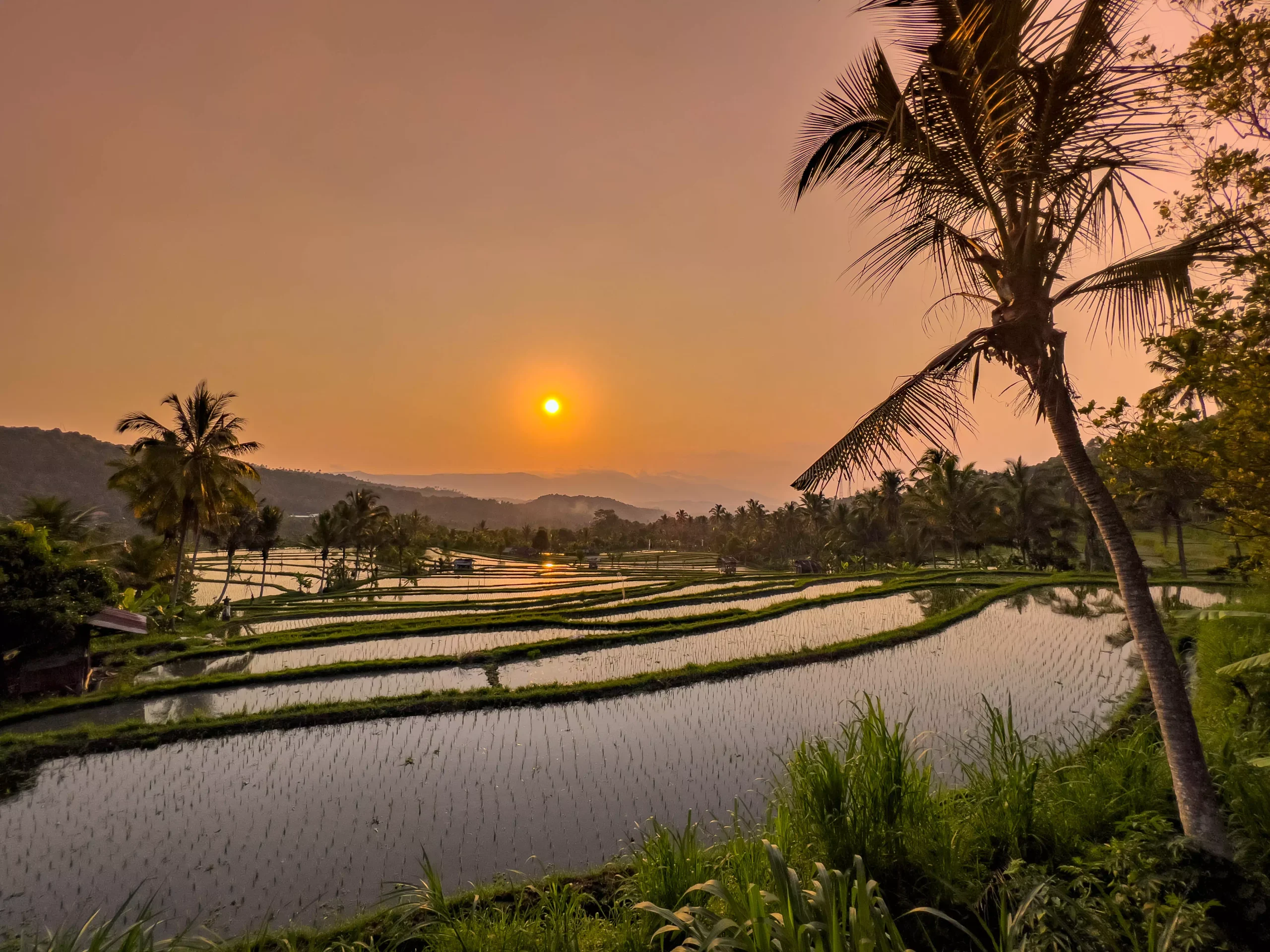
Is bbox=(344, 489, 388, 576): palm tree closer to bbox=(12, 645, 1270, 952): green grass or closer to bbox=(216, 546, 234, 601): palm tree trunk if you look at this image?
bbox=(216, 546, 234, 601): palm tree trunk

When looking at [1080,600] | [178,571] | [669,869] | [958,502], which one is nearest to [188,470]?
[178,571]

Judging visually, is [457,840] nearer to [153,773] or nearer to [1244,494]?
[153,773]

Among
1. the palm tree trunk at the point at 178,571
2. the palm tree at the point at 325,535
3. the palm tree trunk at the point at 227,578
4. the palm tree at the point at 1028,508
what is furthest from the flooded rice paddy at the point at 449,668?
the palm tree at the point at 325,535

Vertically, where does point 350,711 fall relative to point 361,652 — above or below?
above

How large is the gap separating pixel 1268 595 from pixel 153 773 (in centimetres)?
2056

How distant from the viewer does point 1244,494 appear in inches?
256

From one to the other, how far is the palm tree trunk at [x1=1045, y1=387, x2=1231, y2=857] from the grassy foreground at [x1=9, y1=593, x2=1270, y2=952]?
21cm

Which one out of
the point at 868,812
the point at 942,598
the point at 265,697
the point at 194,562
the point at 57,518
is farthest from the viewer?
the point at 194,562

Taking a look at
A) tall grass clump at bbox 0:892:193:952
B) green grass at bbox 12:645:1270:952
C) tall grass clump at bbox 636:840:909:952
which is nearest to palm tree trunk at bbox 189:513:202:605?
tall grass clump at bbox 0:892:193:952

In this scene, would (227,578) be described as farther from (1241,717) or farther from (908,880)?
(1241,717)

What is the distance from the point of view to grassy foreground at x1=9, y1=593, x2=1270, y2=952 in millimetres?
2744

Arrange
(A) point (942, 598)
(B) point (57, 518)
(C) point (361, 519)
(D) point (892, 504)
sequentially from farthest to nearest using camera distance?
(D) point (892, 504) < (C) point (361, 519) < (A) point (942, 598) < (B) point (57, 518)

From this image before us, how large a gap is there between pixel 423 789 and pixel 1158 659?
800cm

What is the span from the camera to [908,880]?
13.1 ft
